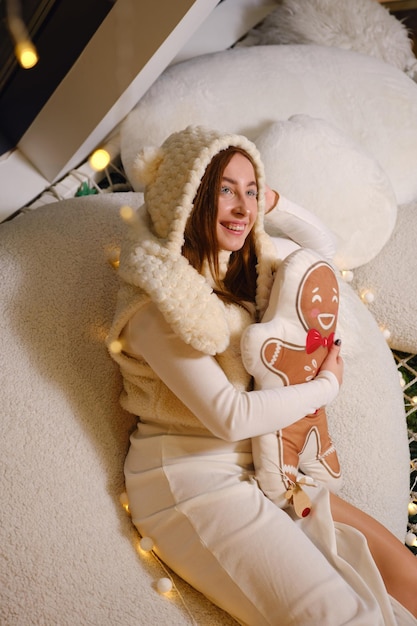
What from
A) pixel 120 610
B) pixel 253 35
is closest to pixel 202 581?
pixel 120 610

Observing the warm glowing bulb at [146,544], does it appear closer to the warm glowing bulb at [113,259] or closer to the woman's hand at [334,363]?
the woman's hand at [334,363]

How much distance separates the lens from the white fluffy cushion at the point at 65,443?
106cm

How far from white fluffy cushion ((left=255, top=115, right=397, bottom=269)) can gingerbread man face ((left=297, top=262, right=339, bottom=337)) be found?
1.25 ft

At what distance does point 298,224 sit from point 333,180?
27cm

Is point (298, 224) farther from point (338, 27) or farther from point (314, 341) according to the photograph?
point (338, 27)

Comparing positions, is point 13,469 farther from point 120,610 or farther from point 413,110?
point 413,110

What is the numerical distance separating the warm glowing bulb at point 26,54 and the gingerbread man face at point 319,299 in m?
0.82

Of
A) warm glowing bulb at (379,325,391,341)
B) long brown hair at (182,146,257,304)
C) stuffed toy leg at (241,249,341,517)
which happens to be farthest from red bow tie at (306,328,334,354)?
warm glowing bulb at (379,325,391,341)

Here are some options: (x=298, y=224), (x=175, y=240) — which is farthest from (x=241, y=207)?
(x=298, y=224)

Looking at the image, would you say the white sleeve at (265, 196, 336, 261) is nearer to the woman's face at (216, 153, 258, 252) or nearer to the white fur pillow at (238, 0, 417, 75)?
the woman's face at (216, 153, 258, 252)

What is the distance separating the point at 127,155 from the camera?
1.69 metres

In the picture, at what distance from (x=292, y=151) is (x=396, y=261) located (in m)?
0.41

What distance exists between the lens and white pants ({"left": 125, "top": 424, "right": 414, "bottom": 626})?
3.32 ft

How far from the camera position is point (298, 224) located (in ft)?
4.57
